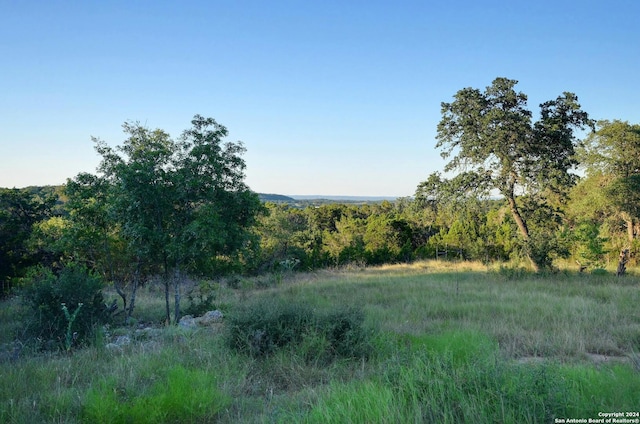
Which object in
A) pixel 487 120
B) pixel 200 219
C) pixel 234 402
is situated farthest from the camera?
pixel 487 120

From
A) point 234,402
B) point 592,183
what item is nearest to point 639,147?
point 592,183

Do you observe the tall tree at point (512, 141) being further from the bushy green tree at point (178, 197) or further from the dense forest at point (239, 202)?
the bushy green tree at point (178, 197)

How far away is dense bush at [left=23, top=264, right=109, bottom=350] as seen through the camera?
6461 mm

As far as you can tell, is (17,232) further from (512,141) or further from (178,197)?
(512,141)

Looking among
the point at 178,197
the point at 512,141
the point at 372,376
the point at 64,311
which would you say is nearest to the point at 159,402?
the point at 372,376

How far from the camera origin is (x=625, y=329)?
6766 mm

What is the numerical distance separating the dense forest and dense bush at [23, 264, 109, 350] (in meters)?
2.31

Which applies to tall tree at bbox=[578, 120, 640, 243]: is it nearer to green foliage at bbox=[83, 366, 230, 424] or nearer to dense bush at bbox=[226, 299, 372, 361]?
dense bush at bbox=[226, 299, 372, 361]

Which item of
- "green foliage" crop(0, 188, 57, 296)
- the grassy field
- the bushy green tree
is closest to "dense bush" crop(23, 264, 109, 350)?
the grassy field

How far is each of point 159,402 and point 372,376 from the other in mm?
2210

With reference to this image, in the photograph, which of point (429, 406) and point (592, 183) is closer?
point (429, 406)

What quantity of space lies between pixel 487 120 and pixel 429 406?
13.4 meters

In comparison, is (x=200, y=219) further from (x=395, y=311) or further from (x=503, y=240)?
(x=503, y=240)

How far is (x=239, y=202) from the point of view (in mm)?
10656
